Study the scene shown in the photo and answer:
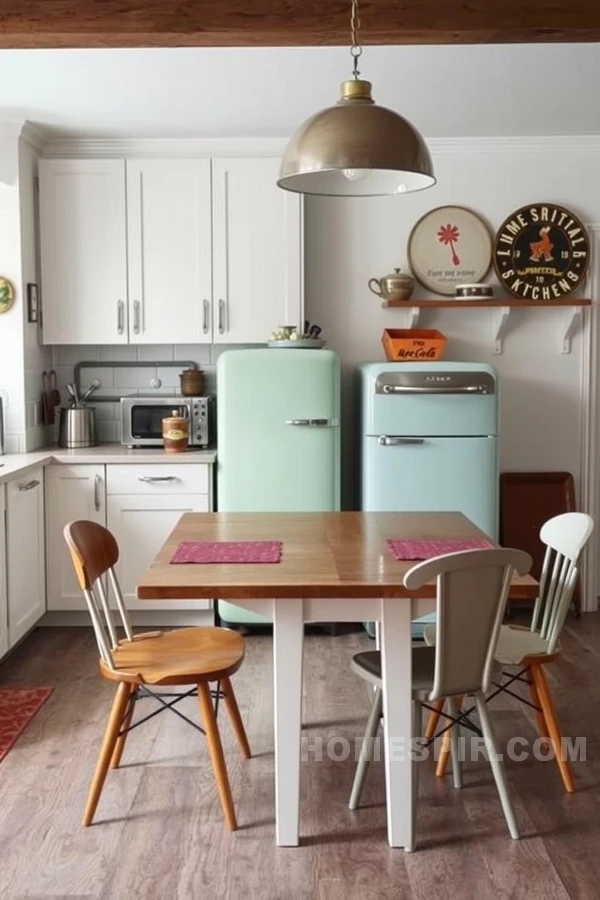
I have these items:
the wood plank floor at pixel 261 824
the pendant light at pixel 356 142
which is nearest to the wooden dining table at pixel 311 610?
the wood plank floor at pixel 261 824

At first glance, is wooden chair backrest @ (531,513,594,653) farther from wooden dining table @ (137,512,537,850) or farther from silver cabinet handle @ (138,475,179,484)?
silver cabinet handle @ (138,475,179,484)

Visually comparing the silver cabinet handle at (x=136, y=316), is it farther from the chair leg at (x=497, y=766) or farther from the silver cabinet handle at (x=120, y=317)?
the chair leg at (x=497, y=766)

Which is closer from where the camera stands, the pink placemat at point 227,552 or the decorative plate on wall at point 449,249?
the pink placemat at point 227,552

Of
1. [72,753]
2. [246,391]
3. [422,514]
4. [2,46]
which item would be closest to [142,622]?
[246,391]

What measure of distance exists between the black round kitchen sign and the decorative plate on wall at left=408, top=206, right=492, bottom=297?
10 centimetres

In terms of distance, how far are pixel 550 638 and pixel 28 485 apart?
2463mm

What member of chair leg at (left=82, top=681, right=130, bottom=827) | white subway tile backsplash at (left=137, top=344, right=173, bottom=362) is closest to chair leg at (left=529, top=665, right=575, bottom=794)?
chair leg at (left=82, top=681, right=130, bottom=827)

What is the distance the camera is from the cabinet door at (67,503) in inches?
185

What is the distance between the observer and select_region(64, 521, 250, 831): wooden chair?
2.74 meters

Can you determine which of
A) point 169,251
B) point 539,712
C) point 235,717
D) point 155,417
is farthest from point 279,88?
point 539,712

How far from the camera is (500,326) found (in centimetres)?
511

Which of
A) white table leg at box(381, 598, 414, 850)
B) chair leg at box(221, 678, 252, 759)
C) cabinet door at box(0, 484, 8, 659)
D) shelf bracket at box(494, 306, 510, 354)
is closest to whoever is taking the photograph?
white table leg at box(381, 598, 414, 850)

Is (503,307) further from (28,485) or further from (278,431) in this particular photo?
(28,485)

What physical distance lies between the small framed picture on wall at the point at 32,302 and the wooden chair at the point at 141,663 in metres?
2.14
